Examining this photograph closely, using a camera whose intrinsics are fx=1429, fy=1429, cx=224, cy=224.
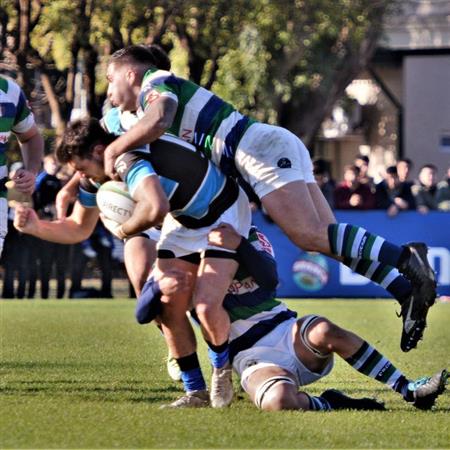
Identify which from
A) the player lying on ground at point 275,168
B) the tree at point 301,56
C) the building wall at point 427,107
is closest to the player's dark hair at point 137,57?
the player lying on ground at point 275,168

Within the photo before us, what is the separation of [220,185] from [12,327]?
6.68m

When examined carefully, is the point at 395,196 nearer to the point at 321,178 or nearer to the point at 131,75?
the point at 321,178

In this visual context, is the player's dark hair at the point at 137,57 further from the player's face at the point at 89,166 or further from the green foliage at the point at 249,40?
the green foliage at the point at 249,40

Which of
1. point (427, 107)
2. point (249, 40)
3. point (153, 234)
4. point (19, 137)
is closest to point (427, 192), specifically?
point (249, 40)

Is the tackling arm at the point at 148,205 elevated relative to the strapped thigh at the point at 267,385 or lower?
elevated

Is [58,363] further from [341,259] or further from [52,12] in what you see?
[52,12]

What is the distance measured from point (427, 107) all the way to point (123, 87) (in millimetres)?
35543

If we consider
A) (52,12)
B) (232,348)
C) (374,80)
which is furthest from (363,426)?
(374,80)

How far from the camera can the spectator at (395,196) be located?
21.4m

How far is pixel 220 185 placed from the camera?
8.52 meters

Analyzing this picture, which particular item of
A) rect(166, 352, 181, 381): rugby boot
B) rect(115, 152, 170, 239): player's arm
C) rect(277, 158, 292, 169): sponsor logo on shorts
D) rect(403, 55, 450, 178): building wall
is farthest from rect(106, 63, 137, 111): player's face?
rect(403, 55, 450, 178): building wall

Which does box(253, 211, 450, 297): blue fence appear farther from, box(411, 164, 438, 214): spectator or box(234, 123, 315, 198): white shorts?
box(234, 123, 315, 198): white shorts

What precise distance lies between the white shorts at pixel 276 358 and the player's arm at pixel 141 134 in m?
1.35

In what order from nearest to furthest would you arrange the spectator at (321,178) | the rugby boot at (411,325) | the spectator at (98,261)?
the rugby boot at (411,325) → the spectator at (321,178) → the spectator at (98,261)
